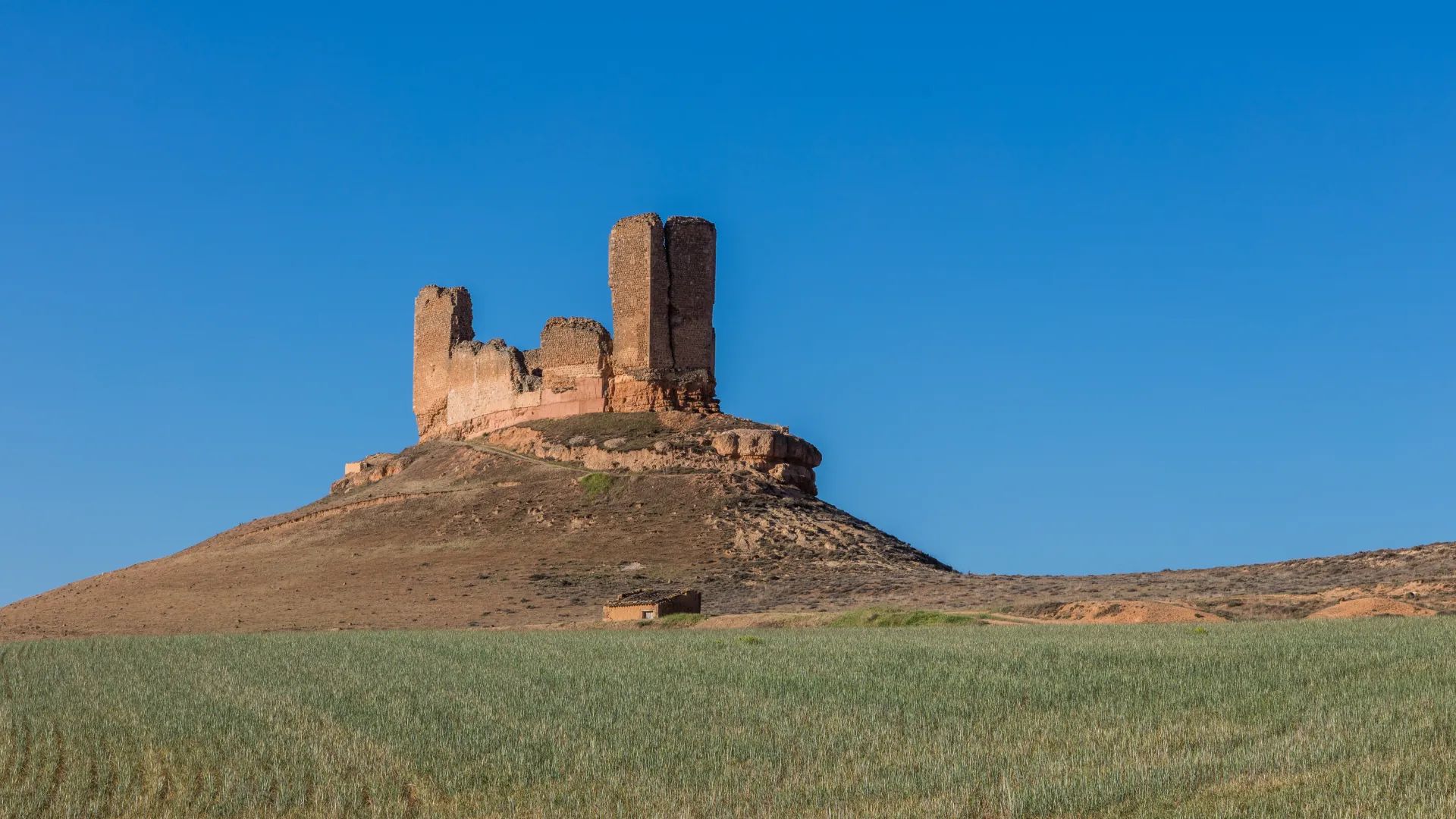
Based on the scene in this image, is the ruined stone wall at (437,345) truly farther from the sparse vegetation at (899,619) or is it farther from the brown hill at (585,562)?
the sparse vegetation at (899,619)

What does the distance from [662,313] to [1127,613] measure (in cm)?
2185

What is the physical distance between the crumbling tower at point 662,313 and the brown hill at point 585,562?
98 cm

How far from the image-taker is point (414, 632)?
2325 cm

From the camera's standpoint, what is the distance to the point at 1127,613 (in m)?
23.3

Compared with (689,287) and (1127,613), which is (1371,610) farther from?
(689,287)

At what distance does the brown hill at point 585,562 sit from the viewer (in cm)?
2798

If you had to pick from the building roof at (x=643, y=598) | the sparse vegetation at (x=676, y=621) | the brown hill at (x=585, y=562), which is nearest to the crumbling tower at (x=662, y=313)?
the brown hill at (x=585, y=562)

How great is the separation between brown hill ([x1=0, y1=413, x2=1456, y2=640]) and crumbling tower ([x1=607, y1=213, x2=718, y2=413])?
3.21 ft

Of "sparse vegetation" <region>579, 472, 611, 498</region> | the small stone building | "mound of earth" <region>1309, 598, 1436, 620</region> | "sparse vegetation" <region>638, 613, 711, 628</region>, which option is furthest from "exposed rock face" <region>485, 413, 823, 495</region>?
"mound of earth" <region>1309, 598, 1436, 620</region>

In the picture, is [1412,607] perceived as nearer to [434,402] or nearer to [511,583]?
[511,583]

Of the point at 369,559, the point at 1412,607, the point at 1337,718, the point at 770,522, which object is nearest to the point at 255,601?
the point at 369,559

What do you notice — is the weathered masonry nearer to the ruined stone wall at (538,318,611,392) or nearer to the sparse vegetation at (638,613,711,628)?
the ruined stone wall at (538,318,611,392)

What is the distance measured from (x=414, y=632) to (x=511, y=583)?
8244 mm

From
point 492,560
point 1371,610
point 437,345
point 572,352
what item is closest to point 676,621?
point 492,560
